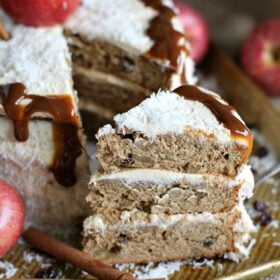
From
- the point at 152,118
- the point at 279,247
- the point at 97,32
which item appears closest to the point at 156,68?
the point at 97,32

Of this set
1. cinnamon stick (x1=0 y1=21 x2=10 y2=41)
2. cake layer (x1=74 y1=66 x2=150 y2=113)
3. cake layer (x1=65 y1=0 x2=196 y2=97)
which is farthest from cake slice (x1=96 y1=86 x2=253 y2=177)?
cinnamon stick (x1=0 y1=21 x2=10 y2=41)

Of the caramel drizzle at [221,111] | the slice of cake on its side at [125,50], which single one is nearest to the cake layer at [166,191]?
the caramel drizzle at [221,111]

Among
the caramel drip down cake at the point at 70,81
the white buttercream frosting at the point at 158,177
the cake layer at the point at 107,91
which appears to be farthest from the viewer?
the cake layer at the point at 107,91

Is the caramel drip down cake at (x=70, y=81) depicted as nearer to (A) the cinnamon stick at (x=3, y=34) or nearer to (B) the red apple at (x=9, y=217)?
(A) the cinnamon stick at (x=3, y=34)

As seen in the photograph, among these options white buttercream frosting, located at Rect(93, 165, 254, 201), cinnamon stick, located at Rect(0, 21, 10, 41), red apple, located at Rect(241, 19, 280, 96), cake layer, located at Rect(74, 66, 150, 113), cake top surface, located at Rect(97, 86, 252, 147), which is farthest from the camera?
red apple, located at Rect(241, 19, 280, 96)

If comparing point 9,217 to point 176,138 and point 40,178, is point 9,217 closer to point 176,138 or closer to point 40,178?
point 40,178

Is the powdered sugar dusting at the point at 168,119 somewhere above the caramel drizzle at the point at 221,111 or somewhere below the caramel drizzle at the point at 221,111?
below

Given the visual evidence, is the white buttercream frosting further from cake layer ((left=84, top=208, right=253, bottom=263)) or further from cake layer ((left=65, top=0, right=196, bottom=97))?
cake layer ((left=65, top=0, right=196, bottom=97))
